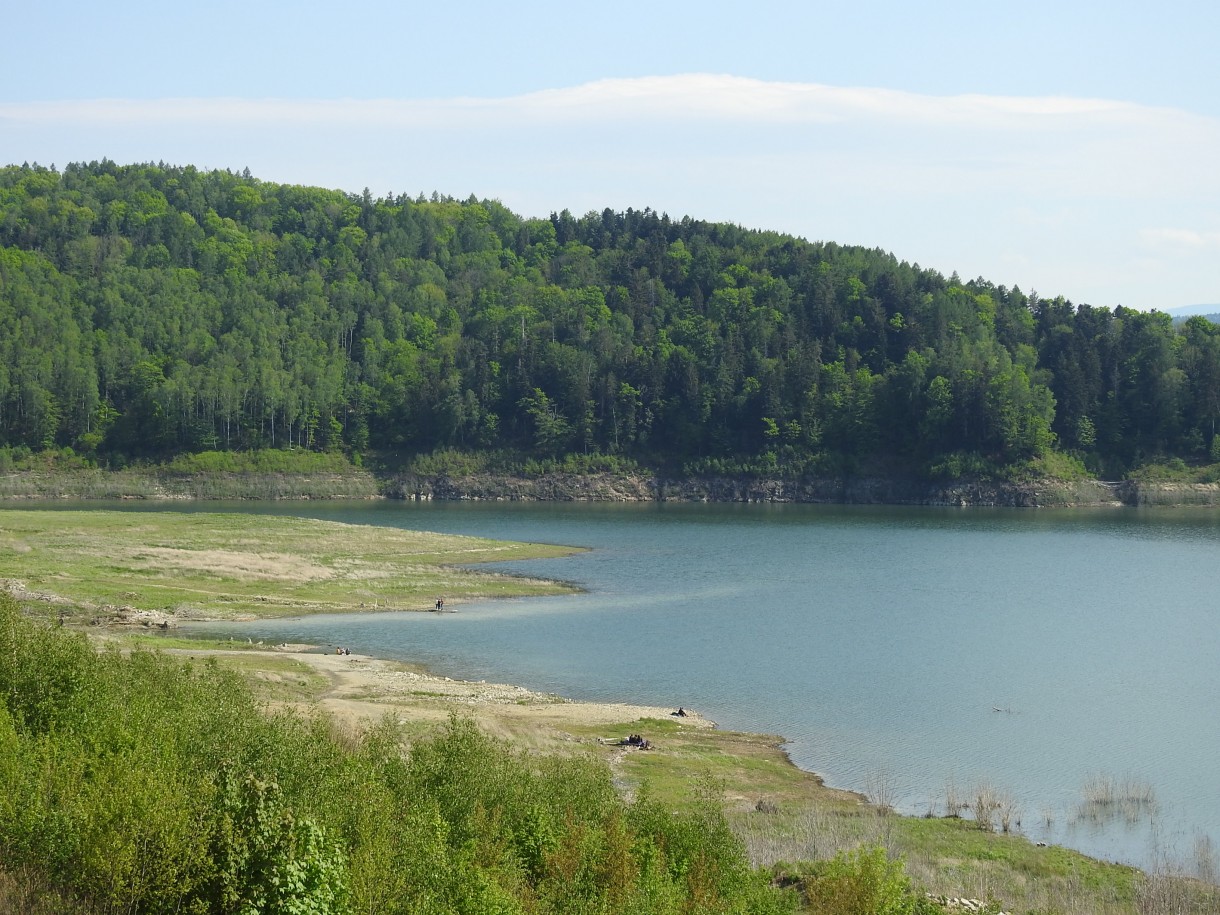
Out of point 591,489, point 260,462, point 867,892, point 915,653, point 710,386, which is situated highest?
point 710,386

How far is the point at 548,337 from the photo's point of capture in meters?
200

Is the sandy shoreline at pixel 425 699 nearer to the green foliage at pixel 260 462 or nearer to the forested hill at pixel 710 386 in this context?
the green foliage at pixel 260 462

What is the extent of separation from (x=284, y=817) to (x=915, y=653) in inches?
1728

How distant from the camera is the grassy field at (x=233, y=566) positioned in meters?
62.3

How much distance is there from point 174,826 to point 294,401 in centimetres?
16662

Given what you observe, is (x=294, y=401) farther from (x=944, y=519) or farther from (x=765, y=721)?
(x=765, y=721)

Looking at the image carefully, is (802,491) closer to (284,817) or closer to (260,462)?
(260,462)

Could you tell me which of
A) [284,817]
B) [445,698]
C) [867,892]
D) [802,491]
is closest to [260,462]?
[802,491]

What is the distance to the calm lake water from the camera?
37406mm

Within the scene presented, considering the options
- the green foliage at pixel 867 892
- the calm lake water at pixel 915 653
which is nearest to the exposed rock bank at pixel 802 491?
the calm lake water at pixel 915 653

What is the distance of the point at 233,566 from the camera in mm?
73938

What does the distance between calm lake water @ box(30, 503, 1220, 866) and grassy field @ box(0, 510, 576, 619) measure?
441 centimetres

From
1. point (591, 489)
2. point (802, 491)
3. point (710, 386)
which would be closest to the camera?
point (802, 491)

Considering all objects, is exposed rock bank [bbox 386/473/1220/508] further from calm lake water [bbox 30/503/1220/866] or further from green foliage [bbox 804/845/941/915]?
green foliage [bbox 804/845/941/915]
